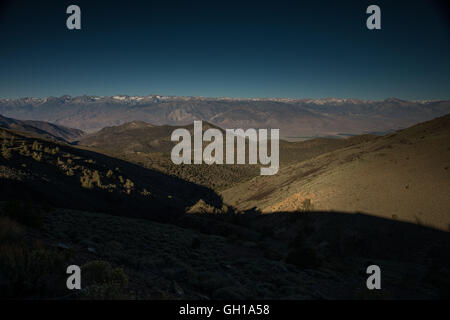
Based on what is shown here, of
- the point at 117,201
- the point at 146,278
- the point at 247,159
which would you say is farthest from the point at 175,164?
the point at 146,278

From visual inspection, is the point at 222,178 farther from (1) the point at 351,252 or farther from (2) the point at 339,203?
(1) the point at 351,252

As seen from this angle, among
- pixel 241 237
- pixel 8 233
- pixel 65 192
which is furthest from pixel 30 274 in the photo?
pixel 65 192

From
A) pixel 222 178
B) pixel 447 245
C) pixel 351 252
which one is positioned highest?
pixel 222 178

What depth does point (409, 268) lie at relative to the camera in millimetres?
12773

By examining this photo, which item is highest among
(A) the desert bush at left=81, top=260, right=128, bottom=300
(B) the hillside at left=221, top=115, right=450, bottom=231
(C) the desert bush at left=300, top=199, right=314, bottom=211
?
(B) the hillside at left=221, top=115, right=450, bottom=231

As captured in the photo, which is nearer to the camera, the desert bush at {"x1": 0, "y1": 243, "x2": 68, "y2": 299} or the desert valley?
the desert bush at {"x1": 0, "y1": 243, "x2": 68, "y2": 299}

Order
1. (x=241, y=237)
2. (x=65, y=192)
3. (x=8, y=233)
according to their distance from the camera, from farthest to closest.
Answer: (x=65, y=192)
(x=241, y=237)
(x=8, y=233)

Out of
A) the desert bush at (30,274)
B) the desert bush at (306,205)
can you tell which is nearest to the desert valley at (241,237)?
the desert bush at (30,274)

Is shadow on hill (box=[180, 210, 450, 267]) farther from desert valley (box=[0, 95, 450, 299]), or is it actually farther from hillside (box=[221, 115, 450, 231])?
hillside (box=[221, 115, 450, 231])

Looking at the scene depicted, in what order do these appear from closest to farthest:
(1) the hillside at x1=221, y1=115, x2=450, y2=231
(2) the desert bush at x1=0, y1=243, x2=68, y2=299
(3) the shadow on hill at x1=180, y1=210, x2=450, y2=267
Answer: (2) the desert bush at x1=0, y1=243, x2=68, y2=299 → (3) the shadow on hill at x1=180, y1=210, x2=450, y2=267 → (1) the hillside at x1=221, y1=115, x2=450, y2=231

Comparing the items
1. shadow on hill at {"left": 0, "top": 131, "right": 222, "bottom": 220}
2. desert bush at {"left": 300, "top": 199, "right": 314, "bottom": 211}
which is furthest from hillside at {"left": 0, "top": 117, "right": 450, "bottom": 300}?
desert bush at {"left": 300, "top": 199, "right": 314, "bottom": 211}

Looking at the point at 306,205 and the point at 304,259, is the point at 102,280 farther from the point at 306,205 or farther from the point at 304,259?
the point at 306,205
